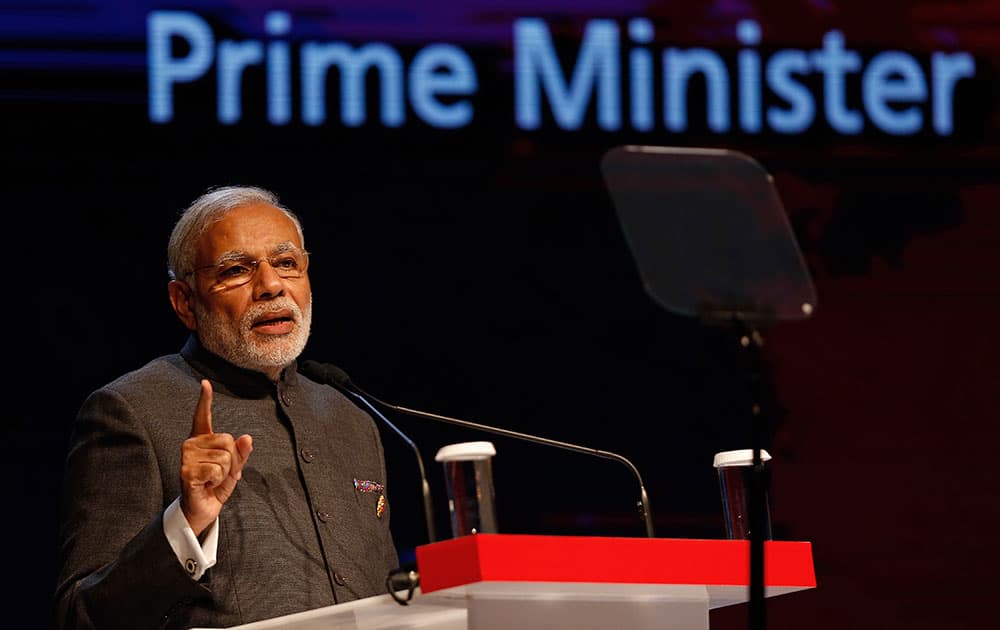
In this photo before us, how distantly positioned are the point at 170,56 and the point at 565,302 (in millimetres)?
1469

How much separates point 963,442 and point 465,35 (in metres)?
2.14

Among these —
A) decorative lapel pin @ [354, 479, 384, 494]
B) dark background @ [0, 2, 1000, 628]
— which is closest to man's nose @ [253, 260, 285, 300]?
decorative lapel pin @ [354, 479, 384, 494]

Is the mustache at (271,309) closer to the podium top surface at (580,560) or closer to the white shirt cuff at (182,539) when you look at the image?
the white shirt cuff at (182,539)

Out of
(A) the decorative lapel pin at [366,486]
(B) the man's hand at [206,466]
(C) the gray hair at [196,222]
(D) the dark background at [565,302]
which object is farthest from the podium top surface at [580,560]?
(D) the dark background at [565,302]

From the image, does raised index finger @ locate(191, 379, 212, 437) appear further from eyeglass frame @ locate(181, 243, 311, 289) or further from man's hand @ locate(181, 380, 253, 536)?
eyeglass frame @ locate(181, 243, 311, 289)

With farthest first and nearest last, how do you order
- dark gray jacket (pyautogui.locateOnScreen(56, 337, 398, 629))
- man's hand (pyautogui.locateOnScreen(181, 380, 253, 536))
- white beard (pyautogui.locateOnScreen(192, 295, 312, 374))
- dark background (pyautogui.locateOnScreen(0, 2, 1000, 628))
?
1. dark background (pyautogui.locateOnScreen(0, 2, 1000, 628))
2. white beard (pyautogui.locateOnScreen(192, 295, 312, 374))
3. dark gray jacket (pyautogui.locateOnScreen(56, 337, 398, 629))
4. man's hand (pyautogui.locateOnScreen(181, 380, 253, 536))

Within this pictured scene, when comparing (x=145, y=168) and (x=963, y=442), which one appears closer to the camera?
(x=145, y=168)

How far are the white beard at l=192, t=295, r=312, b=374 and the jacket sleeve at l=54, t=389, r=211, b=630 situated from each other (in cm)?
30

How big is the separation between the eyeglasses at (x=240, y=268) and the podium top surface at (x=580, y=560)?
46.2 inches

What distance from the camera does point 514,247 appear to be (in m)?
4.77

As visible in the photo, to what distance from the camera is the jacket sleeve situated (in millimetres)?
2559

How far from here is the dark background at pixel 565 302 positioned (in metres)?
4.47

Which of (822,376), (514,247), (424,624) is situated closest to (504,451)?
(514,247)

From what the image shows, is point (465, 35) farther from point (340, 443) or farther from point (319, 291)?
point (340, 443)
